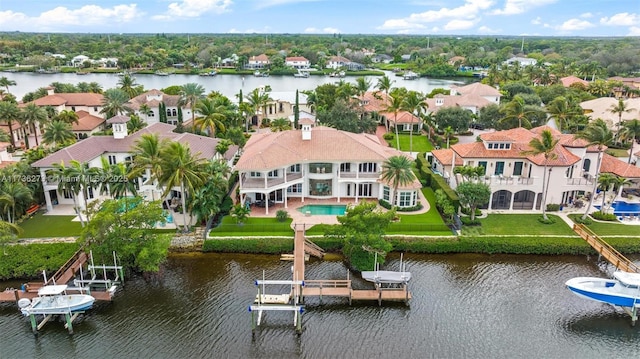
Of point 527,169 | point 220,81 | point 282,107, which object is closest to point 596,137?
point 527,169

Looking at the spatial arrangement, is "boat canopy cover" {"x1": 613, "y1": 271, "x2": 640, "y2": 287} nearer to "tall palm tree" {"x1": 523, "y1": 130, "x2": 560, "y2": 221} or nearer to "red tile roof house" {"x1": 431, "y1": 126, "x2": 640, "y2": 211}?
"tall palm tree" {"x1": 523, "y1": 130, "x2": 560, "y2": 221}

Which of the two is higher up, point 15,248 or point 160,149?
point 160,149

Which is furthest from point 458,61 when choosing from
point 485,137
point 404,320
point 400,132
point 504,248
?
point 404,320

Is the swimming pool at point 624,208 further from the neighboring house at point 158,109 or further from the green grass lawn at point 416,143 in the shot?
the neighboring house at point 158,109

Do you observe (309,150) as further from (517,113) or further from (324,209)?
(517,113)

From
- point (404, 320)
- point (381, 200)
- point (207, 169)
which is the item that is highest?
point (207, 169)

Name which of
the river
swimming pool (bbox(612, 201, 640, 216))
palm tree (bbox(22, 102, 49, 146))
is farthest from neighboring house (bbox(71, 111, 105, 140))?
swimming pool (bbox(612, 201, 640, 216))

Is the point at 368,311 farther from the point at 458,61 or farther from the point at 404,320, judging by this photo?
the point at 458,61
